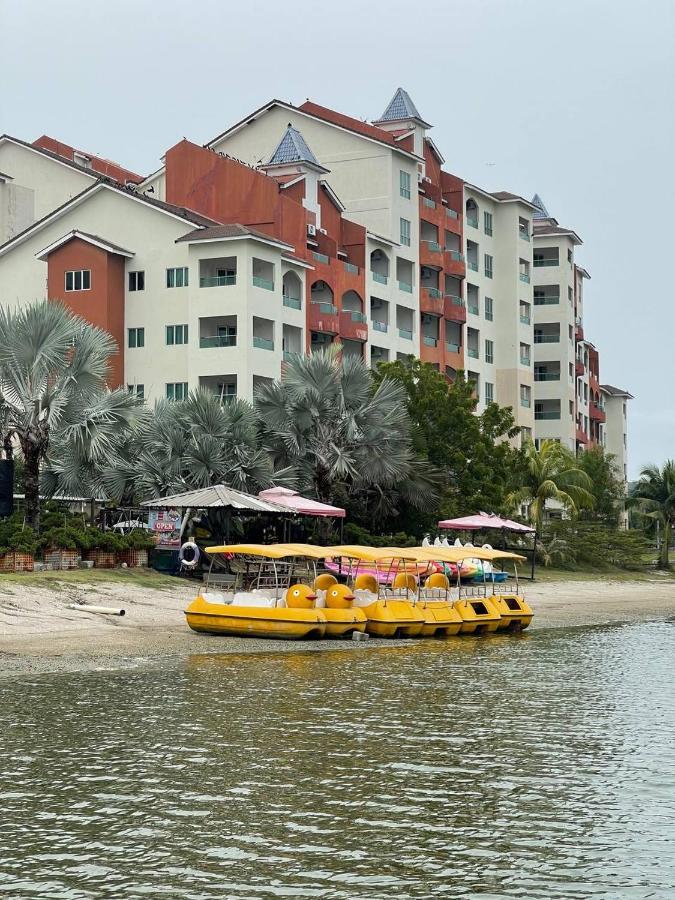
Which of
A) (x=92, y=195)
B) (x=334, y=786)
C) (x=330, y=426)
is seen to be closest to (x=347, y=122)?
(x=92, y=195)

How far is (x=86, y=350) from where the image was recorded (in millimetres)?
43719

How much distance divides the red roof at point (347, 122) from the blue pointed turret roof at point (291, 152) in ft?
20.5

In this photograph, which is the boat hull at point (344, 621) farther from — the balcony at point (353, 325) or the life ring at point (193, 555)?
the balcony at point (353, 325)

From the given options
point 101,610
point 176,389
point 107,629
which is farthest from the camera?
point 176,389

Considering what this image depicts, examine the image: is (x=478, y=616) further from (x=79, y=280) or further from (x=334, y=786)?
(x=79, y=280)

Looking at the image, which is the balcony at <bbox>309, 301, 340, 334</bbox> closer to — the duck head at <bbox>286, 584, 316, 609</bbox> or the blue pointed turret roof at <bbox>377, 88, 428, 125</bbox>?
the blue pointed turret roof at <bbox>377, 88, 428, 125</bbox>

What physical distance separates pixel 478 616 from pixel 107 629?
11.1 metres

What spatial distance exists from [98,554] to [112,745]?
78.6 ft

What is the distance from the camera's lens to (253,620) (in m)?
33.4

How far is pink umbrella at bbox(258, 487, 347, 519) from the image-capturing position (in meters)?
46.6

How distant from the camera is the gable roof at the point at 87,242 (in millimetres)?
68562

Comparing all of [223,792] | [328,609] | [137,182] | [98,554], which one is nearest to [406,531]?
[98,554]

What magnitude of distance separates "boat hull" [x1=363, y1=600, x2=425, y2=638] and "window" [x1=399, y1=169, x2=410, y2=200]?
51.7m

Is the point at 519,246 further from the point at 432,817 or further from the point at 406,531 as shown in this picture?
the point at 432,817
